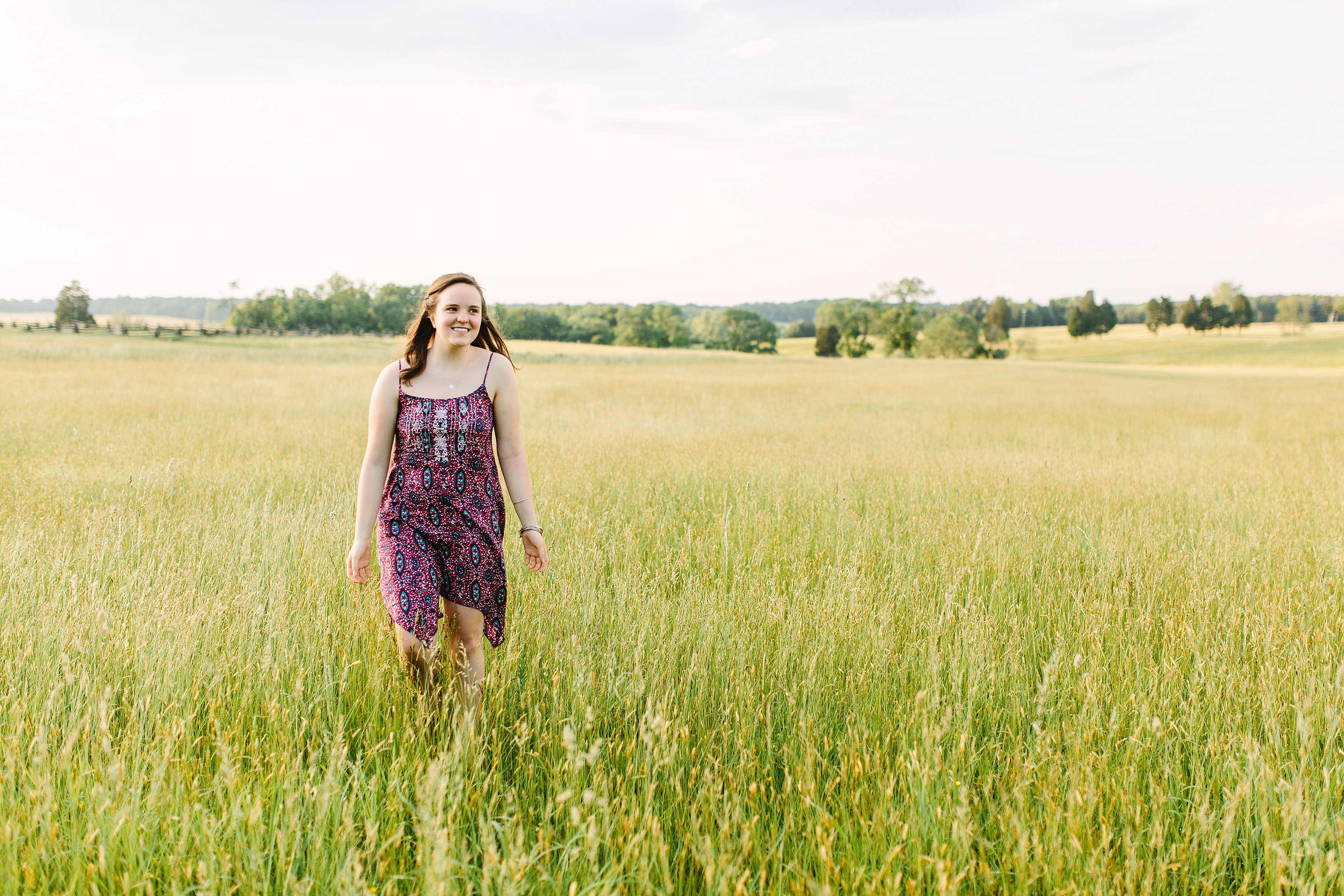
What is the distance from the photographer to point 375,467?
3.10 meters

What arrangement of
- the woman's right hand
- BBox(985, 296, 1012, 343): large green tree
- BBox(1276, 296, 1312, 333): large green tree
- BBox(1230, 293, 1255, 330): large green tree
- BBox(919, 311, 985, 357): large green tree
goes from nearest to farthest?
the woman's right hand, BBox(919, 311, 985, 357): large green tree, BBox(1276, 296, 1312, 333): large green tree, BBox(1230, 293, 1255, 330): large green tree, BBox(985, 296, 1012, 343): large green tree

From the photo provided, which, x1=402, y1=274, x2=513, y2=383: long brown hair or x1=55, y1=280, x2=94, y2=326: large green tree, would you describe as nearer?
x1=402, y1=274, x2=513, y2=383: long brown hair

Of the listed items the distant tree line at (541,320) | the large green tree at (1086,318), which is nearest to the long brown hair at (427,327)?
the distant tree line at (541,320)

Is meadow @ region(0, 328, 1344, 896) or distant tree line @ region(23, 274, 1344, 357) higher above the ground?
distant tree line @ region(23, 274, 1344, 357)

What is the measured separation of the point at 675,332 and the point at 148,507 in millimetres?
113793

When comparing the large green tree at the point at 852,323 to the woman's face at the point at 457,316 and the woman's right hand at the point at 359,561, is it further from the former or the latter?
the woman's right hand at the point at 359,561

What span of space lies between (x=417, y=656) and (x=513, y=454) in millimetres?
950

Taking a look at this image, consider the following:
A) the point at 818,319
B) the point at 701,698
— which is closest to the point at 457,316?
the point at 701,698

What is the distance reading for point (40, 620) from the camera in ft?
11.5

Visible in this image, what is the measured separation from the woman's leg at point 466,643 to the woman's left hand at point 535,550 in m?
0.31

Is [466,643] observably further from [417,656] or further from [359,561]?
[359,561]

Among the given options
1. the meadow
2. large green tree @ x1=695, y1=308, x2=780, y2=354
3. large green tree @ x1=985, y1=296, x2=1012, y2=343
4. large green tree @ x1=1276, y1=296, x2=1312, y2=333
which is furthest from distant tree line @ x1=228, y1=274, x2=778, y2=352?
the meadow

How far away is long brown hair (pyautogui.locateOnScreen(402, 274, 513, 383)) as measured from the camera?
125 inches

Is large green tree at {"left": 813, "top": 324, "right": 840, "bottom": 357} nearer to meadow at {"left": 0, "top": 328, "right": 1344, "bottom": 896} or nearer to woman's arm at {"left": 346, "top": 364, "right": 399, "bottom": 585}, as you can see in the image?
meadow at {"left": 0, "top": 328, "right": 1344, "bottom": 896}
